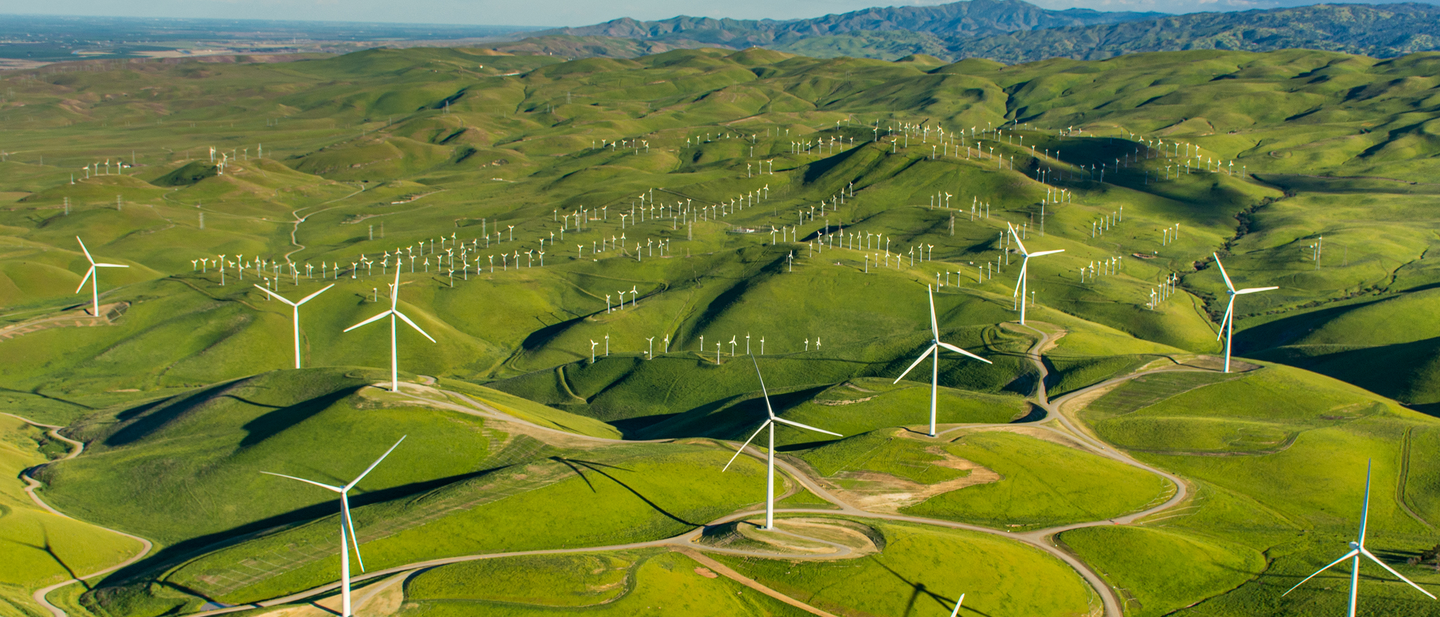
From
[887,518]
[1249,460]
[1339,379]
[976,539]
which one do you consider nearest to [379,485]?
[887,518]

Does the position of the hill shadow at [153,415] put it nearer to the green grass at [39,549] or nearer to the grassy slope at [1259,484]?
the green grass at [39,549]

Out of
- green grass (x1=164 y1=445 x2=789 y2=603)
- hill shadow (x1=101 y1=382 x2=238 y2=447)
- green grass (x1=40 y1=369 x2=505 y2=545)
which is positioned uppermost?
green grass (x1=164 y1=445 x2=789 y2=603)

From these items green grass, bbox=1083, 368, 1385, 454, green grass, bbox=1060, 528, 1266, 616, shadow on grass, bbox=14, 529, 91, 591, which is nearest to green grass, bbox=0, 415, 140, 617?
shadow on grass, bbox=14, 529, 91, 591

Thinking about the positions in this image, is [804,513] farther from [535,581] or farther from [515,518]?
[535,581]

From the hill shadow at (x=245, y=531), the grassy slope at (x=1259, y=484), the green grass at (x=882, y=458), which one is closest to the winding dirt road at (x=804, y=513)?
the grassy slope at (x=1259, y=484)

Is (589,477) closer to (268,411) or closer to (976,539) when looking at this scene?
(976,539)

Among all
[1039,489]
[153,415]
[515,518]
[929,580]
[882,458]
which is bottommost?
[153,415]

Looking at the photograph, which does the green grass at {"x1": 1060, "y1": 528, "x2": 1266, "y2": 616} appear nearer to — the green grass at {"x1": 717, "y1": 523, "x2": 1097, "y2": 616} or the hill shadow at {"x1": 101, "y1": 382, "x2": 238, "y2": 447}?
the green grass at {"x1": 717, "y1": 523, "x2": 1097, "y2": 616}

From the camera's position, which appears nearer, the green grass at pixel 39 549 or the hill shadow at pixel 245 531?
the green grass at pixel 39 549

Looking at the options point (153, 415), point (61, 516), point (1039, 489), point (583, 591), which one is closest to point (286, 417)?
point (153, 415)

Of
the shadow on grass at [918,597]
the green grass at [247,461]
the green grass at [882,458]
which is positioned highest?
the shadow on grass at [918,597]
